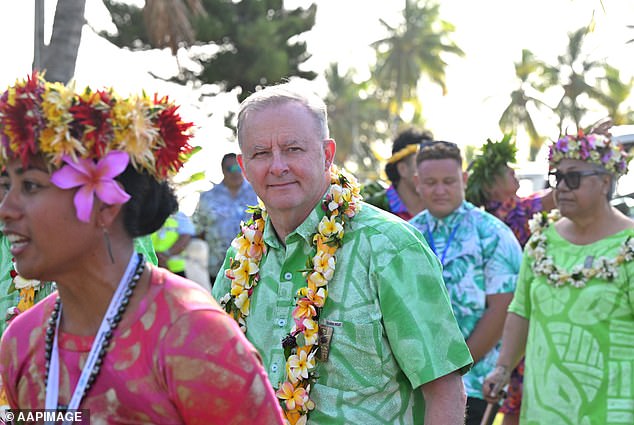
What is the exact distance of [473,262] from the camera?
22.5ft

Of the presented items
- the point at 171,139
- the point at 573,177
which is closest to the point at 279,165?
the point at 171,139

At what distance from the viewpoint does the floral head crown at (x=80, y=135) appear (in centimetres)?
281

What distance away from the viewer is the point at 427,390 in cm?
391

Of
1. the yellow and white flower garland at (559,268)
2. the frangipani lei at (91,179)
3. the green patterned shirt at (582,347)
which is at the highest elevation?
the frangipani lei at (91,179)

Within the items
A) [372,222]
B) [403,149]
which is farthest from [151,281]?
[403,149]

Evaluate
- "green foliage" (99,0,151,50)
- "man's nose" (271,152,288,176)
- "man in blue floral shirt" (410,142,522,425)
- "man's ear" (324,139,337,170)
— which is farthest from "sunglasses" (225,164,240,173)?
"green foliage" (99,0,151,50)

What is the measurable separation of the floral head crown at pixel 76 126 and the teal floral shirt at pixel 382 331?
127 cm

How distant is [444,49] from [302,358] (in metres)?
68.0

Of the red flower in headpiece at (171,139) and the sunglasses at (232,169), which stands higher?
the sunglasses at (232,169)

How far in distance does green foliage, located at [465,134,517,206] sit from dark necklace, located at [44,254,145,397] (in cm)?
654

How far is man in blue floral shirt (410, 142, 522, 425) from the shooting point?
6801 millimetres

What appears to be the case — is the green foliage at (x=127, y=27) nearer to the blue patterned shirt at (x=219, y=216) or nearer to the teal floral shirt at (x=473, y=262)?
the blue patterned shirt at (x=219, y=216)

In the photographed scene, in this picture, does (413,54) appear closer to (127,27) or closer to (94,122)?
(127,27)

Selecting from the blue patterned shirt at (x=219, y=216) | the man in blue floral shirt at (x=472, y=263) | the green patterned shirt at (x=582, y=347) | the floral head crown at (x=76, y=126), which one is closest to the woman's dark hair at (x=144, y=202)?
the floral head crown at (x=76, y=126)
